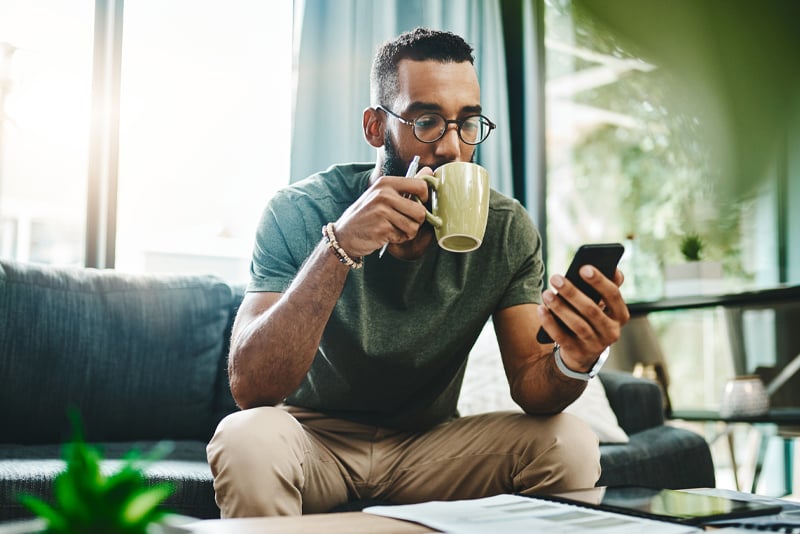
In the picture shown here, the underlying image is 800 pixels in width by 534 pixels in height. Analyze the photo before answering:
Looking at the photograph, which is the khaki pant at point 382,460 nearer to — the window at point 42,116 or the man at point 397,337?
the man at point 397,337

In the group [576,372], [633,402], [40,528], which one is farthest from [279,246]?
[633,402]

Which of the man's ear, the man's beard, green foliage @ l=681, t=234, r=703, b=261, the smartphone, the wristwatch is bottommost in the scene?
the wristwatch

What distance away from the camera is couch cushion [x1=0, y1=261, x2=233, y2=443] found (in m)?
1.80

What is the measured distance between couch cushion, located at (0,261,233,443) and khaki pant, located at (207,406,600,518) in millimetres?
619

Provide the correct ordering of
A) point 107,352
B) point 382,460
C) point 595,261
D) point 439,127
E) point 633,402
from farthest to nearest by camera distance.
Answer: point 633,402
point 107,352
point 439,127
point 382,460
point 595,261

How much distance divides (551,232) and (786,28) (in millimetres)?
1412

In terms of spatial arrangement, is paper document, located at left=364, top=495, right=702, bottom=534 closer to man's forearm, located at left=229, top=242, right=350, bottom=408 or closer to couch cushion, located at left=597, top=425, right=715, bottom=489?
man's forearm, located at left=229, top=242, right=350, bottom=408

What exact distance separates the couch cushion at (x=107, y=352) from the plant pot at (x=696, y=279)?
5.87ft

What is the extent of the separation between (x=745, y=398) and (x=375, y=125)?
5.56 ft

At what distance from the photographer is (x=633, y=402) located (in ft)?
7.26

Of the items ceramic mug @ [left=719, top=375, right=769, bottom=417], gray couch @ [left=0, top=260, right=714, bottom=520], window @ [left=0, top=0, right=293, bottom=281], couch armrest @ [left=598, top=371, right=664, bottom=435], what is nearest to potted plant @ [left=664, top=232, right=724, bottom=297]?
ceramic mug @ [left=719, top=375, right=769, bottom=417]

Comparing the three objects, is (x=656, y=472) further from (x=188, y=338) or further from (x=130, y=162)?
(x=130, y=162)

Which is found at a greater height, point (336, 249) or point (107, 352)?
point (336, 249)

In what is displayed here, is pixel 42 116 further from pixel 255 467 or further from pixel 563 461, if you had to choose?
pixel 563 461
